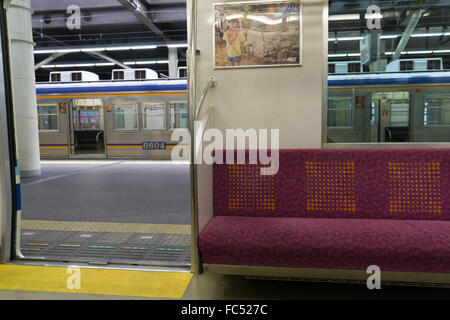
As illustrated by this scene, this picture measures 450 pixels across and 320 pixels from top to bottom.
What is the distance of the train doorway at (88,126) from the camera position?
952cm

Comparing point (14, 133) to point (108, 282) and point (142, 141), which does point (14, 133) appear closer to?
point (108, 282)

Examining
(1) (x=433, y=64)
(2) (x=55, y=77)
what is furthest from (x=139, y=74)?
(1) (x=433, y=64)

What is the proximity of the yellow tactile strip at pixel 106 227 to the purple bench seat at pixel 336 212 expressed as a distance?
1099 mm

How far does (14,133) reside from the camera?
8.30 feet

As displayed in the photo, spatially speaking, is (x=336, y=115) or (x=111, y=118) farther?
(x=111, y=118)

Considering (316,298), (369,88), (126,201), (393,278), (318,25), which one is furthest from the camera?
(369,88)

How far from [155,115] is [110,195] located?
4.76 m

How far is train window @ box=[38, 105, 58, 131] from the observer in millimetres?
9703

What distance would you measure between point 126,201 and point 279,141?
8.89 ft

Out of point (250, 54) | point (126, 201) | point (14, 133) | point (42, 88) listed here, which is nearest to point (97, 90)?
point (42, 88)

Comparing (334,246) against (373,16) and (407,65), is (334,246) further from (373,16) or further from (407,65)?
(407,65)

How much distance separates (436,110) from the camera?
5793 millimetres

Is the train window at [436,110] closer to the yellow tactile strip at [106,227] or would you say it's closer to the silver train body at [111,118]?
the yellow tactile strip at [106,227]

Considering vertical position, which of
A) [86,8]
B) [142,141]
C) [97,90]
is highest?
[86,8]
